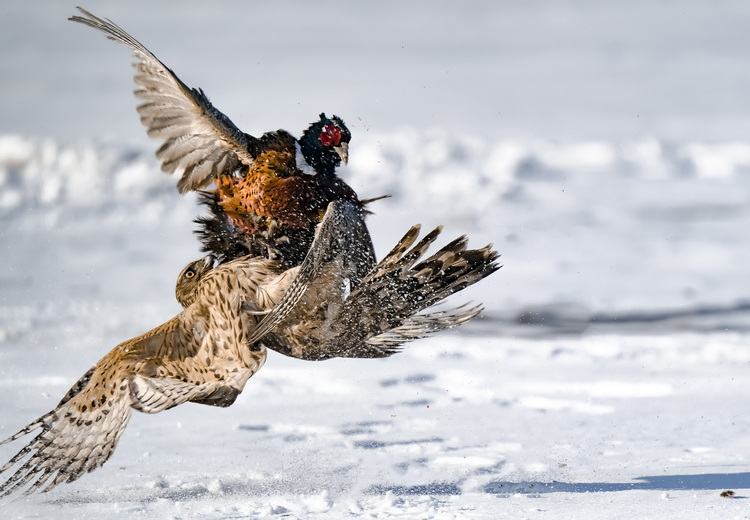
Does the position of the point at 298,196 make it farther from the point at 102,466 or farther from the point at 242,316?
the point at 102,466

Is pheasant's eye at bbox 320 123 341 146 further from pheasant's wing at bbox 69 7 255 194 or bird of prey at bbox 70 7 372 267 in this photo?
pheasant's wing at bbox 69 7 255 194

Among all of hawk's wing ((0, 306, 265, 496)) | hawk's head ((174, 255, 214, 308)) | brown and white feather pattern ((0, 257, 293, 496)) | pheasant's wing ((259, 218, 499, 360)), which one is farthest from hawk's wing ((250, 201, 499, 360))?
hawk's head ((174, 255, 214, 308))

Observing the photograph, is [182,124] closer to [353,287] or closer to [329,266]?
[329,266]

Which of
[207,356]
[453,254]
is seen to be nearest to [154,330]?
[207,356]

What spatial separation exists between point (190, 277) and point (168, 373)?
83 cm

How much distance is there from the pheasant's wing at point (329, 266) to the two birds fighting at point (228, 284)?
1cm

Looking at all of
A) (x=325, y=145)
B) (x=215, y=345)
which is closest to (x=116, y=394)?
(x=215, y=345)

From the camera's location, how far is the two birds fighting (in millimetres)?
4738

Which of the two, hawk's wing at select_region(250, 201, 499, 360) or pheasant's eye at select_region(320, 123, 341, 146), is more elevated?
pheasant's eye at select_region(320, 123, 341, 146)

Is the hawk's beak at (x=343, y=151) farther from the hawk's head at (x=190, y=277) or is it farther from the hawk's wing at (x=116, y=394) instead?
the hawk's wing at (x=116, y=394)

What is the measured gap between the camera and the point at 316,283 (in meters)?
4.63

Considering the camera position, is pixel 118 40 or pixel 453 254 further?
pixel 118 40

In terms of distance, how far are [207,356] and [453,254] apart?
2168 mm

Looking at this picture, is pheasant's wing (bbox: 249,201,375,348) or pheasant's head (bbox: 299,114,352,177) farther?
pheasant's head (bbox: 299,114,352,177)
